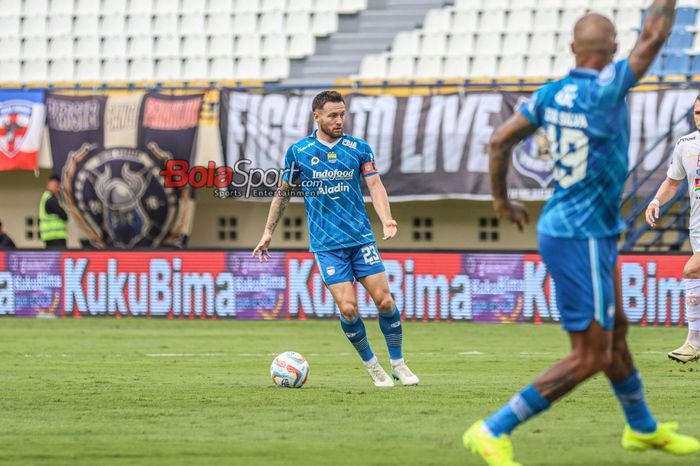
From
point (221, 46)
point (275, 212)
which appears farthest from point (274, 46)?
point (275, 212)

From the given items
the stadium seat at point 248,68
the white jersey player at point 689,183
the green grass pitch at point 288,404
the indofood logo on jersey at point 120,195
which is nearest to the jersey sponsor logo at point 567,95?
the green grass pitch at point 288,404

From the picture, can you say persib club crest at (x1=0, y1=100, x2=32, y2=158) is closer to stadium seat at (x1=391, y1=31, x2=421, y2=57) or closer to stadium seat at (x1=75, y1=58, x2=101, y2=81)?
stadium seat at (x1=75, y1=58, x2=101, y2=81)

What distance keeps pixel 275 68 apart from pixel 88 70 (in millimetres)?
4461

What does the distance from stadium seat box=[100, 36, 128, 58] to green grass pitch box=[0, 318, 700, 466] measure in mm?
12578

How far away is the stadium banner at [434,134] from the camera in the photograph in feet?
73.3

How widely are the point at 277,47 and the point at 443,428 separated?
20238 mm

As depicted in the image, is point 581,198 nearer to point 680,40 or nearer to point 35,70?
point 680,40

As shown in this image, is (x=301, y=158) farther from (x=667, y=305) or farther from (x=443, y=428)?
(x=667, y=305)

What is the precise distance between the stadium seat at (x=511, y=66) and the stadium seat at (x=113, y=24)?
9001 mm

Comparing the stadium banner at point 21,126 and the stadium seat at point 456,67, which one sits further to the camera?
the stadium seat at point 456,67

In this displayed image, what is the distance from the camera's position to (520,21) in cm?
2625

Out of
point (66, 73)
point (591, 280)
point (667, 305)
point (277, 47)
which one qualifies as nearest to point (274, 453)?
point (591, 280)

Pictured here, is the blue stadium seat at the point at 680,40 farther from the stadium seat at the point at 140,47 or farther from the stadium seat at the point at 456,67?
the stadium seat at the point at 140,47

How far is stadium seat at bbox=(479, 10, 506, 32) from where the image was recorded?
2641 cm
